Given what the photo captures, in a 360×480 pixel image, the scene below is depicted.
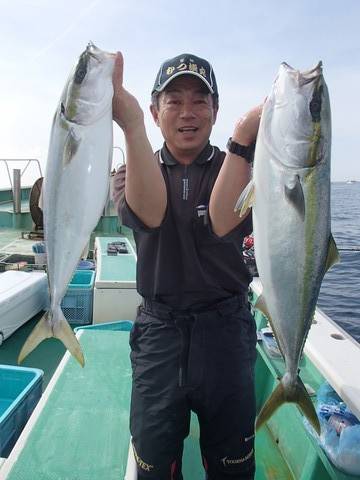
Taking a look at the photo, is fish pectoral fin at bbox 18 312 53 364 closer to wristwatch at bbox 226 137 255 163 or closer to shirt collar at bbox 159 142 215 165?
shirt collar at bbox 159 142 215 165

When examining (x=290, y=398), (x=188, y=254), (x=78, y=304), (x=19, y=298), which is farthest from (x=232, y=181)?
(x=78, y=304)

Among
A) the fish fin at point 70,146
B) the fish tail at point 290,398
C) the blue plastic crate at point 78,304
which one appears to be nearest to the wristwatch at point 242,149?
the fish fin at point 70,146

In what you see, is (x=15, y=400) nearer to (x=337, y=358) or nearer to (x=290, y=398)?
(x=290, y=398)

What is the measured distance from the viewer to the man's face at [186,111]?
2234mm

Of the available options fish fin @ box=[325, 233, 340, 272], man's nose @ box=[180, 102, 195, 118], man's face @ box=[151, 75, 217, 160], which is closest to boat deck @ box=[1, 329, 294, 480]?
fish fin @ box=[325, 233, 340, 272]

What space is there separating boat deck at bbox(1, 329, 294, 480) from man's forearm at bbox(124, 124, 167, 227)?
5.55ft

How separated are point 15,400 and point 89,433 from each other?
84 centimetres

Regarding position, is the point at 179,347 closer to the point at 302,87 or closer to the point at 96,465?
the point at 96,465

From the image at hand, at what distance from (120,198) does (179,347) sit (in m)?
0.87

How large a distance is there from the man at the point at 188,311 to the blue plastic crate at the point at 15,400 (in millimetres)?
1478

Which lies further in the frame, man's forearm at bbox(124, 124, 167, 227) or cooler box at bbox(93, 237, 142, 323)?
cooler box at bbox(93, 237, 142, 323)

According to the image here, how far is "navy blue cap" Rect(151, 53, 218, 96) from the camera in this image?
221cm

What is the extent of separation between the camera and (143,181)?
2.01 m

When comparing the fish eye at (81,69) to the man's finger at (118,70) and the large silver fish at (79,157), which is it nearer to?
the large silver fish at (79,157)
